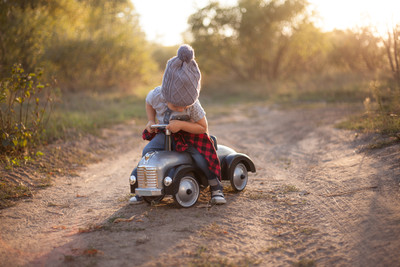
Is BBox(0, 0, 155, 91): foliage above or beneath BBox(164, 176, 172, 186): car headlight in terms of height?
above

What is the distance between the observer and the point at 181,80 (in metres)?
4.21

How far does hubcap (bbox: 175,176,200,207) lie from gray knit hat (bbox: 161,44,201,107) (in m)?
0.91

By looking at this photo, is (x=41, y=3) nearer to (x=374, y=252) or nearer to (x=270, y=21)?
(x=374, y=252)

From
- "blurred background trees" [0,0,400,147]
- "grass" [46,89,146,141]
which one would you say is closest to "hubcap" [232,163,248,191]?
"blurred background trees" [0,0,400,147]

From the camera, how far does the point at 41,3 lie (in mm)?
13117

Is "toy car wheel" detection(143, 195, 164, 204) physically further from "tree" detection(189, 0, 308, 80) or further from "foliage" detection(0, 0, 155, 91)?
"tree" detection(189, 0, 308, 80)

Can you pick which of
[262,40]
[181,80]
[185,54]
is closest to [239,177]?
[181,80]

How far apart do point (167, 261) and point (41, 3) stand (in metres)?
12.4

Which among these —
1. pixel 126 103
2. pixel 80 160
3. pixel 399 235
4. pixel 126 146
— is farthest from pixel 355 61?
pixel 399 235

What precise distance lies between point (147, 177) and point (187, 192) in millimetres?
511

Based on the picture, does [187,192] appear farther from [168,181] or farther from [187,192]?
[168,181]

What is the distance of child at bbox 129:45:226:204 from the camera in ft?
13.9

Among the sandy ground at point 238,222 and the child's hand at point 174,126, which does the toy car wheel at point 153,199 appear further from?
the child's hand at point 174,126

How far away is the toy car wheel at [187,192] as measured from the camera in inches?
176
